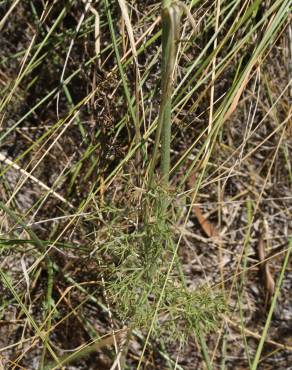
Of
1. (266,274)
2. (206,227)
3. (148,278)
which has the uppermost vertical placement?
(148,278)

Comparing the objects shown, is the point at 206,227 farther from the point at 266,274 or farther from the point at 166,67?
the point at 166,67

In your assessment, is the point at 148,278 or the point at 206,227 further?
the point at 206,227

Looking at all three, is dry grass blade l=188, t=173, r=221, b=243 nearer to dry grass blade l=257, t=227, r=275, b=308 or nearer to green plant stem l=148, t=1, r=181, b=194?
dry grass blade l=257, t=227, r=275, b=308

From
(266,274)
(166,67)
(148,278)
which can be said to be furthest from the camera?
(266,274)

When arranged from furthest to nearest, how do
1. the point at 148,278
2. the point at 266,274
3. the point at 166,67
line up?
the point at 266,274 → the point at 148,278 → the point at 166,67

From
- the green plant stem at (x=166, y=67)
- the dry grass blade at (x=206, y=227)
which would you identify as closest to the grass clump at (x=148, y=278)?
the green plant stem at (x=166, y=67)

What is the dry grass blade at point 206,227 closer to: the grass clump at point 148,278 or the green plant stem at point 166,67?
the grass clump at point 148,278

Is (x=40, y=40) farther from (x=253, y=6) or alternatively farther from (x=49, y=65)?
(x=253, y=6)

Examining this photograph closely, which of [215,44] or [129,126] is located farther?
[129,126]

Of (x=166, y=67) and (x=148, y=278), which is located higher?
(x=166, y=67)

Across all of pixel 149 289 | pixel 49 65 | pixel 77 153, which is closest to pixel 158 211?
pixel 149 289

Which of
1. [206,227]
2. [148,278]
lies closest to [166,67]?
[148,278]
